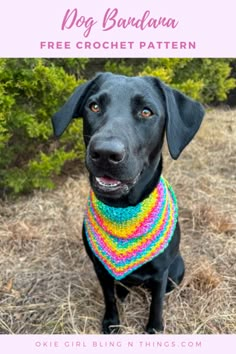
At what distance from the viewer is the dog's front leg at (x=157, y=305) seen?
2.23 metres

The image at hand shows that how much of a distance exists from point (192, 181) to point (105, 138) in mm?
2503

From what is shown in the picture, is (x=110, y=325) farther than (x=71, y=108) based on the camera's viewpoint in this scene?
Yes

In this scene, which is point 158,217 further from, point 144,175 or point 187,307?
point 187,307

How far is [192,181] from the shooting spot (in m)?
4.07

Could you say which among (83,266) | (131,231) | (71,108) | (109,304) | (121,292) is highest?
(71,108)

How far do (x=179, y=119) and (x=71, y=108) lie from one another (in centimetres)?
50

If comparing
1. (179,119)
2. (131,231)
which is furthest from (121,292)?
(179,119)

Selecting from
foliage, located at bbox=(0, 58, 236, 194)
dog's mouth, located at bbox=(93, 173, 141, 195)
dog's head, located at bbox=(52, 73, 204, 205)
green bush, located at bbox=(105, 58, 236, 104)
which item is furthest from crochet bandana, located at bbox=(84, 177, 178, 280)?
green bush, located at bbox=(105, 58, 236, 104)

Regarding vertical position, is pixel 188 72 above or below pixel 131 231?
below

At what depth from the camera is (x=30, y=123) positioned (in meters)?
3.32

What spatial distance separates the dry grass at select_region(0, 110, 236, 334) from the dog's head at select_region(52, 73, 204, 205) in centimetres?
88

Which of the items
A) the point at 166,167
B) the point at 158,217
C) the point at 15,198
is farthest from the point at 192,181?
the point at 158,217

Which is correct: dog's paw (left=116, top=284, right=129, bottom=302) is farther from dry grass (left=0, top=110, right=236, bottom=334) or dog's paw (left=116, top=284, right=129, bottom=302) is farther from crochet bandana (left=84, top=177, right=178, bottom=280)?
crochet bandana (left=84, top=177, right=178, bottom=280)

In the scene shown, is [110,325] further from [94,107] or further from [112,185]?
[94,107]
